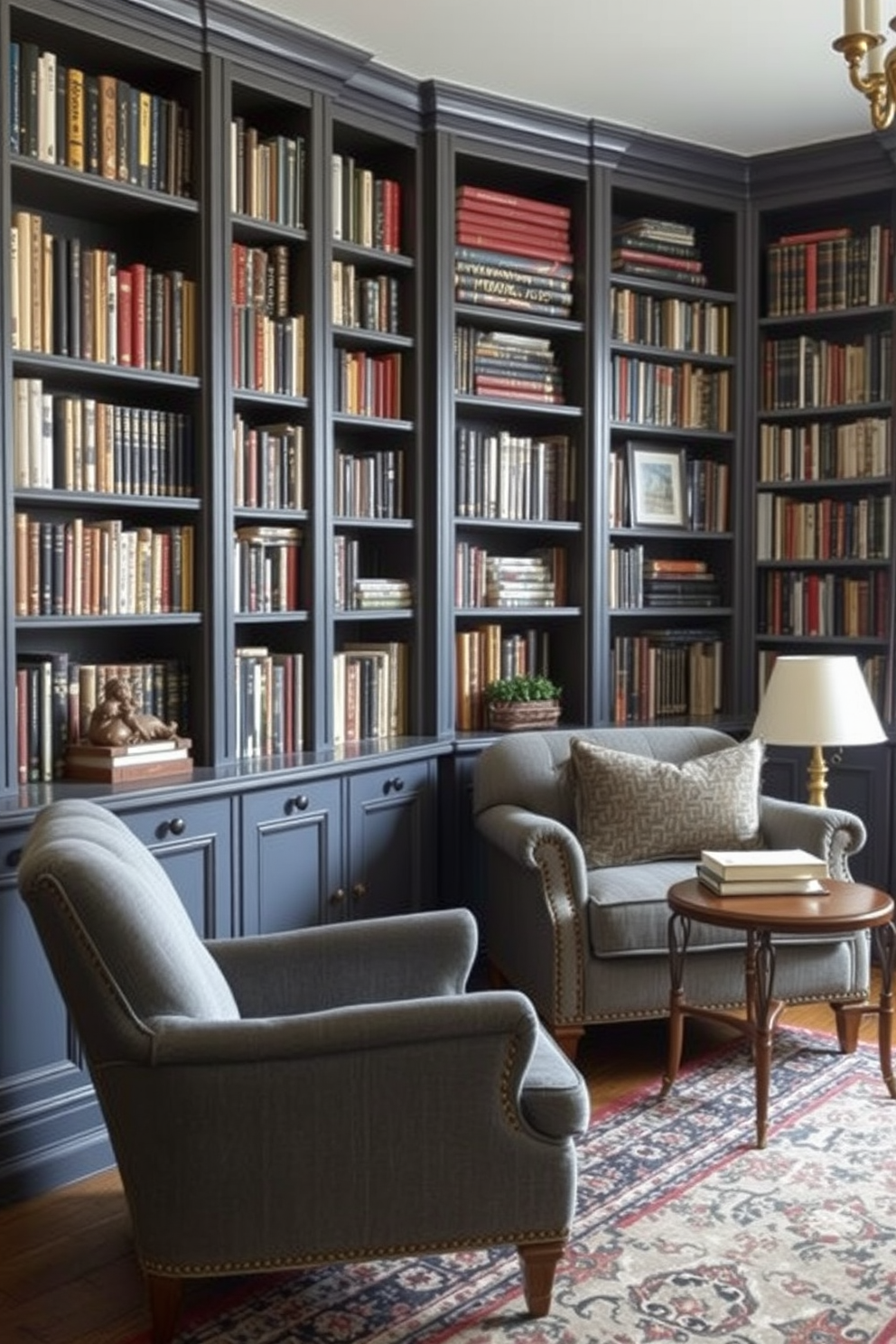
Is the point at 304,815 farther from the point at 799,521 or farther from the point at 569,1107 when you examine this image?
the point at 799,521

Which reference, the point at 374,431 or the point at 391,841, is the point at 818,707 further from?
the point at 374,431

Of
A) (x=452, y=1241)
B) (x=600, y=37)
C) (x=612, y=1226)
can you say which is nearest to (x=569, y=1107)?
(x=452, y=1241)

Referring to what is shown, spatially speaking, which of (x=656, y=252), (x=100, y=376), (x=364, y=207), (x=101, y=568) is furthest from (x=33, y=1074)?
(x=656, y=252)

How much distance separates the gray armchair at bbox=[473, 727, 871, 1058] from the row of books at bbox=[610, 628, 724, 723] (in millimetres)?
905

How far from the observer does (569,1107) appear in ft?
8.17

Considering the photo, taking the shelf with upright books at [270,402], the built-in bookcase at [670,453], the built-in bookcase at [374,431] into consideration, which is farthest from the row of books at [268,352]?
the built-in bookcase at [670,453]

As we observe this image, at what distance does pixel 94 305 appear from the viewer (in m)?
3.57

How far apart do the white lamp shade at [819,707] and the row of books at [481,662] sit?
3.21 feet

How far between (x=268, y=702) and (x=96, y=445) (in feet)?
2.84

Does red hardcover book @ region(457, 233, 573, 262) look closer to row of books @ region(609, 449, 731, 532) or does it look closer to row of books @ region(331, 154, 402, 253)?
row of books @ region(331, 154, 402, 253)

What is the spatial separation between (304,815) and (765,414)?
241 centimetres

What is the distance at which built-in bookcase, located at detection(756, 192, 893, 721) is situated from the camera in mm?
4961

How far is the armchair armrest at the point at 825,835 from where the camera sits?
399cm

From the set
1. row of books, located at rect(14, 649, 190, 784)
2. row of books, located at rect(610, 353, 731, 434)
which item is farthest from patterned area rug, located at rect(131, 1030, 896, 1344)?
row of books, located at rect(610, 353, 731, 434)
